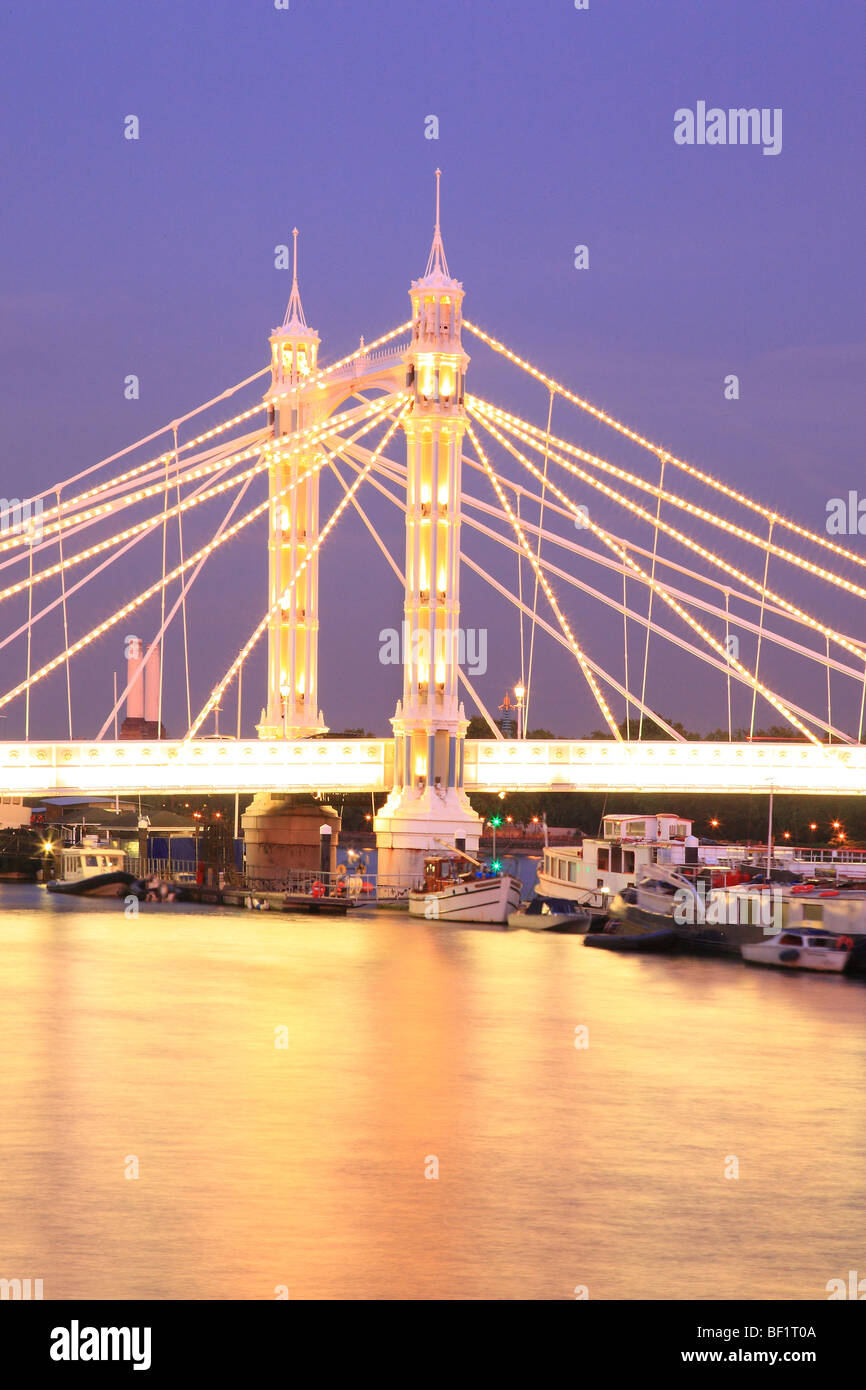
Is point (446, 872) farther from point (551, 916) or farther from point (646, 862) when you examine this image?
point (646, 862)

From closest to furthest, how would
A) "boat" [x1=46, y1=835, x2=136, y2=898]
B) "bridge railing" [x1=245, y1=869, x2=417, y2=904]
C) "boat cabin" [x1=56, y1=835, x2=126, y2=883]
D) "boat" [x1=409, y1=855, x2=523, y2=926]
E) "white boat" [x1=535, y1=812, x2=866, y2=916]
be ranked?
"white boat" [x1=535, y1=812, x2=866, y2=916]
"boat" [x1=409, y1=855, x2=523, y2=926]
"bridge railing" [x1=245, y1=869, x2=417, y2=904]
"boat" [x1=46, y1=835, x2=136, y2=898]
"boat cabin" [x1=56, y1=835, x2=126, y2=883]

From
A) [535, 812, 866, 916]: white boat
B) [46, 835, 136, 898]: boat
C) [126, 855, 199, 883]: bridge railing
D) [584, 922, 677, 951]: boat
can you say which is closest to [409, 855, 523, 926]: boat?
[535, 812, 866, 916]: white boat

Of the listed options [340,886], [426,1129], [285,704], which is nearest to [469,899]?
[340,886]

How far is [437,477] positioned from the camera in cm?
6284

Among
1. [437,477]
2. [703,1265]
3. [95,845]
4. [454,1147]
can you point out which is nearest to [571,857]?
[437,477]

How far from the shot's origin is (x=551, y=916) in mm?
55562

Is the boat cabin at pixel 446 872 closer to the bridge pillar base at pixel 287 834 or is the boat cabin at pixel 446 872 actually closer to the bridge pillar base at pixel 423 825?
the bridge pillar base at pixel 423 825

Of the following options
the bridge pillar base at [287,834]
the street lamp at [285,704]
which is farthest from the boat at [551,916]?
the street lamp at [285,704]

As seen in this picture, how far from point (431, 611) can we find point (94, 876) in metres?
18.2

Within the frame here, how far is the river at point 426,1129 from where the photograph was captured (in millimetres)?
17375

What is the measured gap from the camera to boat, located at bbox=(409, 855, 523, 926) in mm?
57094

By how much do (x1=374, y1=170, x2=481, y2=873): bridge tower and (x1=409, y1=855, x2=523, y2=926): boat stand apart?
2682 mm

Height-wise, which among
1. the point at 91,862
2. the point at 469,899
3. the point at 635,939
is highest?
the point at 91,862

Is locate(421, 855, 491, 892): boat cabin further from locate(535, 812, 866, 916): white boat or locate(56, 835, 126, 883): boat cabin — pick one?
locate(56, 835, 126, 883): boat cabin
